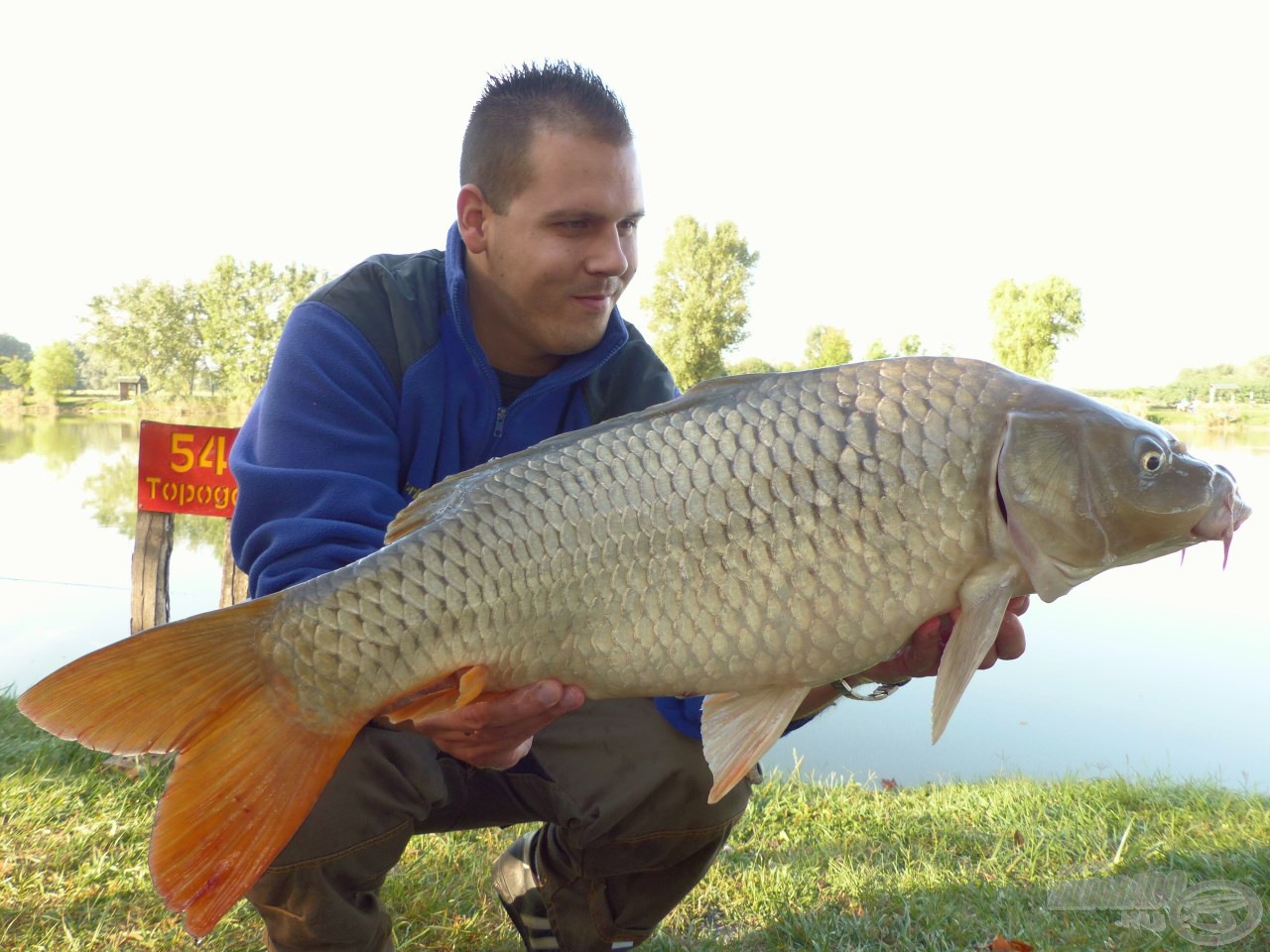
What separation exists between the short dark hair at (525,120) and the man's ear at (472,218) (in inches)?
0.8

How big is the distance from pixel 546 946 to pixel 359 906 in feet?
1.27

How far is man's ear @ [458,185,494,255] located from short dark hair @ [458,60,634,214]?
0.06ft

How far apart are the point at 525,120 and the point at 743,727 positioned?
117 centimetres

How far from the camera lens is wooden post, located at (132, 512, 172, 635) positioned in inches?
103

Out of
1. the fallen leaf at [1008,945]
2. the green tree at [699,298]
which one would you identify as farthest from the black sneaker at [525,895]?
the green tree at [699,298]

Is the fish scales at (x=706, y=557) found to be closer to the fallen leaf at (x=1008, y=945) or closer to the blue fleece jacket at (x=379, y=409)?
the blue fleece jacket at (x=379, y=409)

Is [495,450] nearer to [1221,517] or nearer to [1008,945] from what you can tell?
[1221,517]

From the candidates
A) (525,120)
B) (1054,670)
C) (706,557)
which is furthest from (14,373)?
(706,557)

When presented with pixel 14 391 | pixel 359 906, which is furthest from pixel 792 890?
pixel 14 391

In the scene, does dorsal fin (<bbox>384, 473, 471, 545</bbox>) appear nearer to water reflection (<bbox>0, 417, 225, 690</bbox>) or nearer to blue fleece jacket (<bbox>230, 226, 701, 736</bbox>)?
blue fleece jacket (<bbox>230, 226, 701, 736</bbox>)

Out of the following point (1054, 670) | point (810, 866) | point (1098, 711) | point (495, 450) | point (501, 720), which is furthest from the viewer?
point (1054, 670)

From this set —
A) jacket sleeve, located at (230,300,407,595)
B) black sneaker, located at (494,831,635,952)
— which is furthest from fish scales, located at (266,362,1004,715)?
black sneaker, located at (494,831,635,952)

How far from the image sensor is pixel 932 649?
1.15 meters

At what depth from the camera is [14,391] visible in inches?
1236
